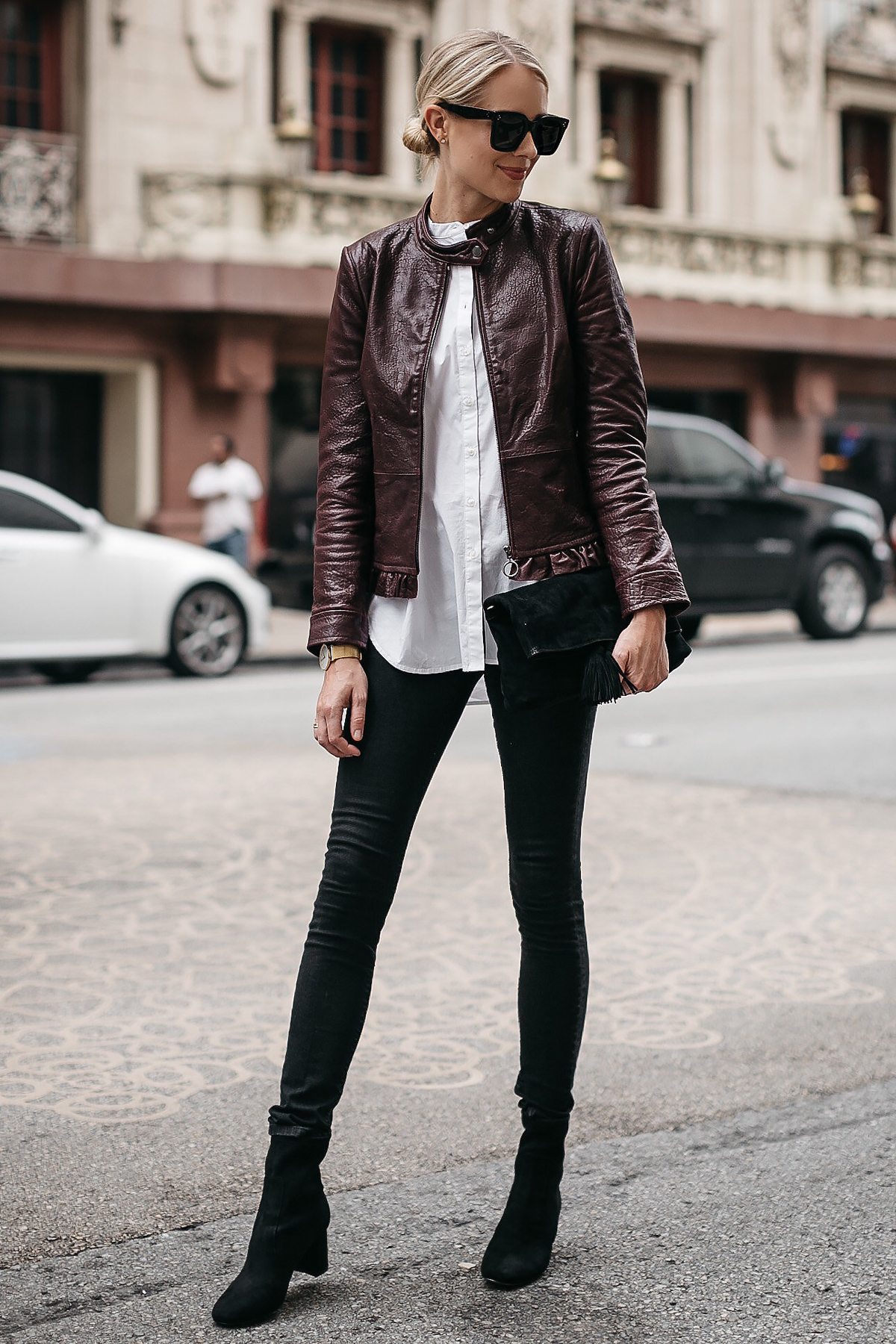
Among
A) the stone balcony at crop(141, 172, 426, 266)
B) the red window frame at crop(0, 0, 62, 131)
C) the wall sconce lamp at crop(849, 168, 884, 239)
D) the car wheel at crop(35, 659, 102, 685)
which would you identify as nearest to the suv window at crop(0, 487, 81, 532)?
the car wheel at crop(35, 659, 102, 685)

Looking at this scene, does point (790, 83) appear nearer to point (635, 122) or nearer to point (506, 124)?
point (635, 122)

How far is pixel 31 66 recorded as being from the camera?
67.5 feet

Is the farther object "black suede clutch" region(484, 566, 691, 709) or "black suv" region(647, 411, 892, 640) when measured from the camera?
"black suv" region(647, 411, 892, 640)

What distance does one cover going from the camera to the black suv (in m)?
16.2

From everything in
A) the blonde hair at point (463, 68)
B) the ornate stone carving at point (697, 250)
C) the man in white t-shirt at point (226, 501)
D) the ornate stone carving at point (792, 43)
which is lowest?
the blonde hair at point (463, 68)

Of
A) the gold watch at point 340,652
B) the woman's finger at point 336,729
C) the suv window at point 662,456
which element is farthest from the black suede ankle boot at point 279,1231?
the suv window at point 662,456

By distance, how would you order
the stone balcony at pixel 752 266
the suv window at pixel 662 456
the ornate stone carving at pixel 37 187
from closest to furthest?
the suv window at pixel 662 456, the ornate stone carving at pixel 37 187, the stone balcony at pixel 752 266

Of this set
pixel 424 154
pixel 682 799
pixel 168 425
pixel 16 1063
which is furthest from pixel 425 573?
pixel 168 425

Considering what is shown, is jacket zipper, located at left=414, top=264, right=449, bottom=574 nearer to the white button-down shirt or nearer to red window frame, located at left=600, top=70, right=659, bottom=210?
the white button-down shirt

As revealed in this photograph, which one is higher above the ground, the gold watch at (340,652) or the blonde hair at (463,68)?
the blonde hair at (463,68)

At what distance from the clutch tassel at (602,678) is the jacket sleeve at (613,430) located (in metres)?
0.08

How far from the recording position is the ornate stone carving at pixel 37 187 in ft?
65.3

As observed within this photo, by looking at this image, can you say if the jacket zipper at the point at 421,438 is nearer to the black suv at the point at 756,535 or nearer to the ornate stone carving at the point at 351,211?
the black suv at the point at 756,535

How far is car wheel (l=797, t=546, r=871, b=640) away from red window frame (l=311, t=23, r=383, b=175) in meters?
8.65
